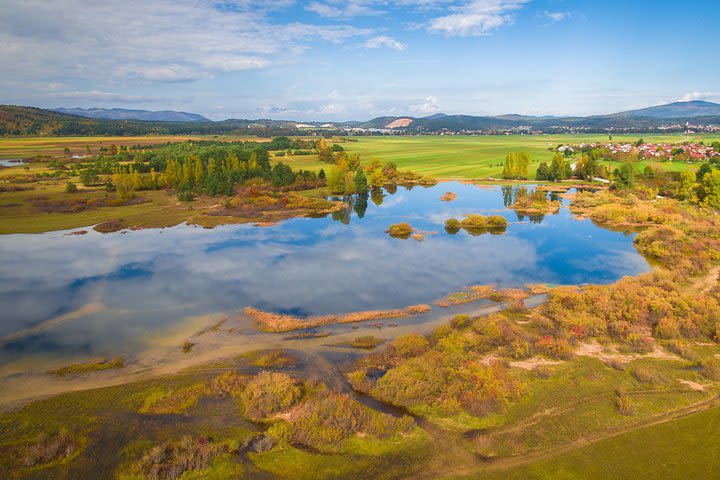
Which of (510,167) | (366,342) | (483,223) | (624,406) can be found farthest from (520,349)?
(510,167)

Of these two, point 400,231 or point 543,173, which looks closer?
point 400,231

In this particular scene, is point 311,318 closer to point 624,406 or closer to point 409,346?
point 409,346

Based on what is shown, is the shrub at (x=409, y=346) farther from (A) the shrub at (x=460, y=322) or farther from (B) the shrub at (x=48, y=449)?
(B) the shrub at (x=48, y=449)

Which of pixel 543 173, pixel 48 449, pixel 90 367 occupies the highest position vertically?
pixel 543 173

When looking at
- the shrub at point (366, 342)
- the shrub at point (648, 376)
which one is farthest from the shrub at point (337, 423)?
the shrub at point (648, 376)

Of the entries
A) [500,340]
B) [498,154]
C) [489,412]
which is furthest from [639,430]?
[498,154]

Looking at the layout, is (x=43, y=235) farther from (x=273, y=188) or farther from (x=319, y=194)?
(x=319, y=194)

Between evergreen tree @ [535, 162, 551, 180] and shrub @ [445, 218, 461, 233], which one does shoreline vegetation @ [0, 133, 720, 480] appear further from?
evergreen tree @ [535, 162, 551, 180]
